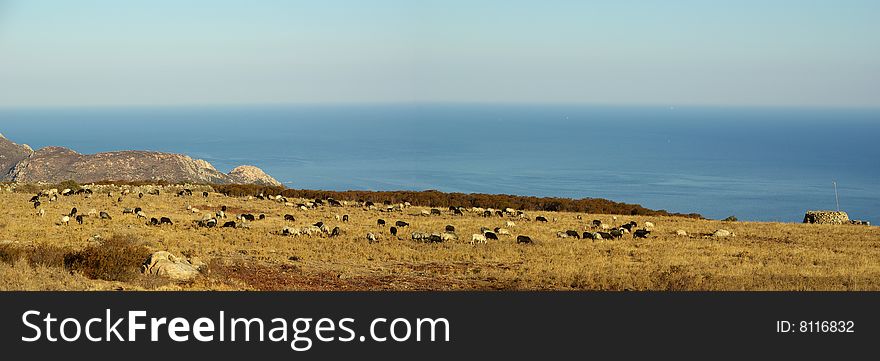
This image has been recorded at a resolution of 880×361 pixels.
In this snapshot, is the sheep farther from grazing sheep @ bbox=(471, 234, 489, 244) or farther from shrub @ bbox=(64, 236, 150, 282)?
shrub @ bbox=(64, 236, 150, 282)

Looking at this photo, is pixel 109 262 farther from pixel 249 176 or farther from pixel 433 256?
pixel 249 176

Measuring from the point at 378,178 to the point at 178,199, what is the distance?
12258 centimetres

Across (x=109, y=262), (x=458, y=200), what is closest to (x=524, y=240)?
(x=109, y=262)

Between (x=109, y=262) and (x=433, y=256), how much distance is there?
945 centimetres

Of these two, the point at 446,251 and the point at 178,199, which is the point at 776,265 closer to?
the point at 446,251

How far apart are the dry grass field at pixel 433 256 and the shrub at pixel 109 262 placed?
50 millimetres

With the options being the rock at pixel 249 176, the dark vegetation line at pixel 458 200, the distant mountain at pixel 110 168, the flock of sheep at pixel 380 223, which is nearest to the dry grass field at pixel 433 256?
the flock of sheep at pixel 380 223

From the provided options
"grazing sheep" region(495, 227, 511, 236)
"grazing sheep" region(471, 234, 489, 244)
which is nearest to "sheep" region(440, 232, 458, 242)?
"grazing sheep" region(471, 234, 489, 244)

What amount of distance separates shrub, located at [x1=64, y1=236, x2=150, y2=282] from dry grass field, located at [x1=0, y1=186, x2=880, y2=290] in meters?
0.05

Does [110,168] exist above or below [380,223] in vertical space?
above

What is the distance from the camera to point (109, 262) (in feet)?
58.8

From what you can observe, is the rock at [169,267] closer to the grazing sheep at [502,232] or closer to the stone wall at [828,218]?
the grazing sheep at [502,232]

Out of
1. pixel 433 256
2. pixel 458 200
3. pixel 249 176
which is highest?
pixel 249 176

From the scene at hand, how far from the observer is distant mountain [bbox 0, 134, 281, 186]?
243 ft
